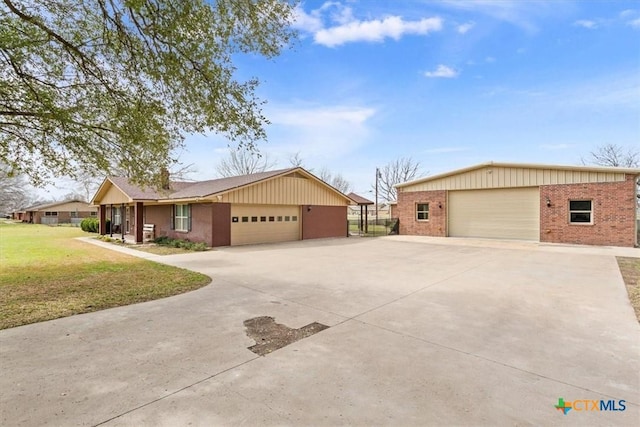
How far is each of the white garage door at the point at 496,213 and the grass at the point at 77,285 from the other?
1537 cm

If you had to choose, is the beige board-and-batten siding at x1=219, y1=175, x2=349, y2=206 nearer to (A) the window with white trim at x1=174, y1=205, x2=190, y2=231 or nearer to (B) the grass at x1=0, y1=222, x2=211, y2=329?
(A) the window with white trim at x1=174, y1=205, x2=190, y2=231

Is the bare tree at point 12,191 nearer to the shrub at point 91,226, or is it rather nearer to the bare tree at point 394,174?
the shrub at point 91,226

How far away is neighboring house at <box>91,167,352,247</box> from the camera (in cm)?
1472

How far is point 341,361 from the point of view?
11.1 feet

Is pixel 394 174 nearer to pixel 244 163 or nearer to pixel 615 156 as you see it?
pixel 244 163

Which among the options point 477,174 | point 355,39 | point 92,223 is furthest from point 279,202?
point 92,223

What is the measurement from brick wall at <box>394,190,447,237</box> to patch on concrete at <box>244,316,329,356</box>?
16313mm

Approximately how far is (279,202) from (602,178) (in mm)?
14612

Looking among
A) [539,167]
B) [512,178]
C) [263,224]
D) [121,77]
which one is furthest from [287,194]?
[539,167]

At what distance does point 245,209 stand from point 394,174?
32951 mm

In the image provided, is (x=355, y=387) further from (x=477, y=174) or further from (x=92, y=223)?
(x=92, y=223)

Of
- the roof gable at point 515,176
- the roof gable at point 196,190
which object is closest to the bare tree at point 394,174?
the roof gable at point 515,176

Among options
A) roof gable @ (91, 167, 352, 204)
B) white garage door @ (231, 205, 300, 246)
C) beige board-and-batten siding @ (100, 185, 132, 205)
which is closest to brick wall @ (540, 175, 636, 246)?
roof gable @ (91, 167, 352, 204)

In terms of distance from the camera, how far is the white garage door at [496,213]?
16.1 meters
